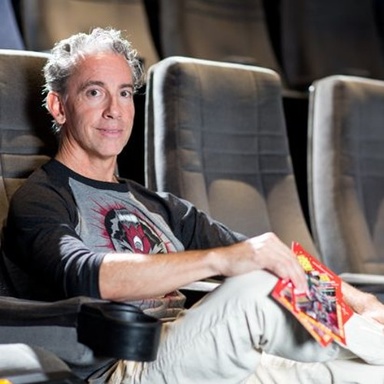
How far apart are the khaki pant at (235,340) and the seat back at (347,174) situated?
0.95m

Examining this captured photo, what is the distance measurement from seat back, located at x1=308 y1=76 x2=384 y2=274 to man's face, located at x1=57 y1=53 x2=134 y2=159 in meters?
0.81

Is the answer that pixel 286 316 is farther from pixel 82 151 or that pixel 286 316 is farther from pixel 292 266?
pixel 82 151

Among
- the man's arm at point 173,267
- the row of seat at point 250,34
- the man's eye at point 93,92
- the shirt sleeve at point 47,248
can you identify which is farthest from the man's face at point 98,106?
the row of seat at point 250,34

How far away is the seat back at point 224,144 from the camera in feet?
7.24

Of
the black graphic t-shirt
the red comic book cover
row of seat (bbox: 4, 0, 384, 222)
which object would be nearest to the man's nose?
the black graphic t-shirt

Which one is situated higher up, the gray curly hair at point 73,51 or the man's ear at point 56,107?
the gray curly hair at point 73,51

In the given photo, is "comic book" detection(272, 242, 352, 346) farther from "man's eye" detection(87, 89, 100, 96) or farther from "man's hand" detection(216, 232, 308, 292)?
"man's eye" detection(87, 89, 100, 96)

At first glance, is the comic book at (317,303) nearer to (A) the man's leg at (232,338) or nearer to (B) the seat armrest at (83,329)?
(A) the man's leg at (232,338)

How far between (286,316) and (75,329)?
10.7 inches

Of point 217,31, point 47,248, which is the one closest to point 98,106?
point 47,248

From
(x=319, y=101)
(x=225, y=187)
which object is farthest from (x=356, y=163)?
(x=225, y=187)

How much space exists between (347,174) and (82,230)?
101cm

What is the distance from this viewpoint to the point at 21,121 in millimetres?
1913

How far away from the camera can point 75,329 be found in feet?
4.36
